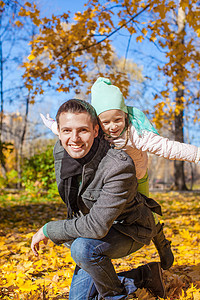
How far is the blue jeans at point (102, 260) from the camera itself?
5.69 ft

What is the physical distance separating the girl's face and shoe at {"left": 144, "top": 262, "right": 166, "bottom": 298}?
0.99m

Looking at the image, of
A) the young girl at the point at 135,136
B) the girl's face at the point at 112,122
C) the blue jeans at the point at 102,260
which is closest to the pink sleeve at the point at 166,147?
the young girl at the point at 135,136

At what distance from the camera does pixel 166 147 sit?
210 centimetres

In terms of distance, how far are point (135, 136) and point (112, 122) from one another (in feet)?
0.72

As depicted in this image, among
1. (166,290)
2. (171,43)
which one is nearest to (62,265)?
(166,290)

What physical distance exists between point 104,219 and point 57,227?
0.33 m

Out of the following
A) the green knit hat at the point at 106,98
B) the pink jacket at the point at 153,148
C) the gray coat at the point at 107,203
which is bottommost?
the gray coat at the point at 107,203

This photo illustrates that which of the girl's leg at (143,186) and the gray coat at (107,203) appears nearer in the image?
the gray coat at (107,203)

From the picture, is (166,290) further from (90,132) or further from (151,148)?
(90,132)

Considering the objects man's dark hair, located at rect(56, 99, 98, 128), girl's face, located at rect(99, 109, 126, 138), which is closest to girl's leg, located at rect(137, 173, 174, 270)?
girl's face, located at rect(99, 109, 126, 138)

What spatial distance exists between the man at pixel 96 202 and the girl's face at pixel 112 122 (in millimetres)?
217

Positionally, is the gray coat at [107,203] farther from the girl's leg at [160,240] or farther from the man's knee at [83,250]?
the girl's leg at [160,240]

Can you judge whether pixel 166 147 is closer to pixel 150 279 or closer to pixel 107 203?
pixel 107 203

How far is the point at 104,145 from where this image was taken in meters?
1.83
